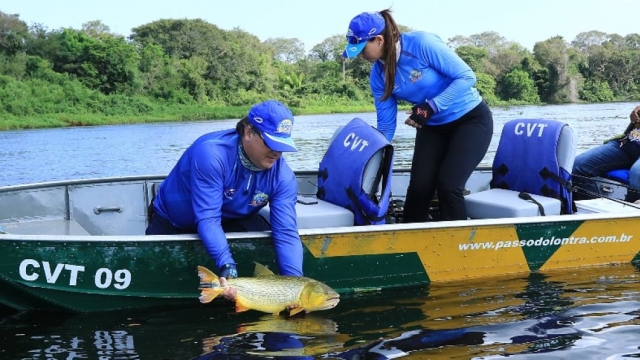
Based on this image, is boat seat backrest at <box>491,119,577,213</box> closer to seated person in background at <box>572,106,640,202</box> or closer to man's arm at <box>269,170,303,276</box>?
seated person in background at <box>572,106,640,202</box>

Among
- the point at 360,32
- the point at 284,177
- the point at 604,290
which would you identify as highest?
the point at 360,32

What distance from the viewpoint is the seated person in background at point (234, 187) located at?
489cm

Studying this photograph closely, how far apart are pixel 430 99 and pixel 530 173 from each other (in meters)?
1.43

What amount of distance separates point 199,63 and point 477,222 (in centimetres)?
5394

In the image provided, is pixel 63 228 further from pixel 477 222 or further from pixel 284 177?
pixel 477 222

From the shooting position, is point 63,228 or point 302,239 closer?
point 302,239

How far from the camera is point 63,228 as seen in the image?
695cm

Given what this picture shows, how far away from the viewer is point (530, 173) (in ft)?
23.5

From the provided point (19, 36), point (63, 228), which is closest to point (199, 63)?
point (19, 36)

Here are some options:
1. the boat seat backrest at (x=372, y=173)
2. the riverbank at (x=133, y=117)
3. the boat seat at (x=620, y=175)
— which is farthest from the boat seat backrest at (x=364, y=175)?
the riverbank at (x=133, y=117)

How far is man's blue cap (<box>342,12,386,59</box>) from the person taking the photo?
6.10 metres

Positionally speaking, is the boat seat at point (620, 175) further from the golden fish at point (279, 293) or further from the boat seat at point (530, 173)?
the golden fish at point (279, 293)

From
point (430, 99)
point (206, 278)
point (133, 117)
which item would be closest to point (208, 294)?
point (206, 278)

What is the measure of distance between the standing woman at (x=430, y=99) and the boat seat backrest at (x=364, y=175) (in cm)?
36
